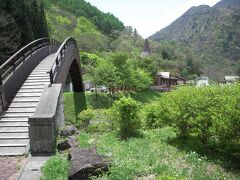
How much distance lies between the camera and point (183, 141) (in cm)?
1268

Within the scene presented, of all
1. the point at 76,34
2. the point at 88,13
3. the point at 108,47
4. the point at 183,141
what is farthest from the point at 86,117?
the point at 88,13

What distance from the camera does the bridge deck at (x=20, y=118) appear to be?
1161cm

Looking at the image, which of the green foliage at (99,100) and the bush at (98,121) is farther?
the green foliage at (99,100)

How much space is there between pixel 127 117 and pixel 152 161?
4.06 meters

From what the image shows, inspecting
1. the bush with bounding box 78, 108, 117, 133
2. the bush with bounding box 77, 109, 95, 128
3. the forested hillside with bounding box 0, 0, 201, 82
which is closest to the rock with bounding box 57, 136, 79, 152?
the bush with bounding box 78, 108, 117, 133

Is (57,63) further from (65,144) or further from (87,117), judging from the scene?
(65,144)

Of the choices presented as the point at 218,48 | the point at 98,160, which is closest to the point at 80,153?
the point at 98,160

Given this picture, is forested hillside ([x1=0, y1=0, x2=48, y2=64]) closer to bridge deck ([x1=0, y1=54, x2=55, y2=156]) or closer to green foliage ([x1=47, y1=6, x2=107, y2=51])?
bridge deck ([x1=0, y1=54, x2=55, y2=156])

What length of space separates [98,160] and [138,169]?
3.21 feet

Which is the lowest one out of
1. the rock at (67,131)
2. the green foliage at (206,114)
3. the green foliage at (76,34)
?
the rock at (67,131)

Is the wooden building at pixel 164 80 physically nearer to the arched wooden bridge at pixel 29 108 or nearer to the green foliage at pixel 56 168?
the arched wooden bridge at pixel 29 108

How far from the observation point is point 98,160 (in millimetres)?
8602

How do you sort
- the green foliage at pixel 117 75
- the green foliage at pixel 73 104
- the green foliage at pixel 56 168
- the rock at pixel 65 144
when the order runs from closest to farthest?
the green foliage at pixel 56 168 → the rock at pixel 65 144 → the green foliage at pixel 73 104 → the green foliage at pixel 117 75

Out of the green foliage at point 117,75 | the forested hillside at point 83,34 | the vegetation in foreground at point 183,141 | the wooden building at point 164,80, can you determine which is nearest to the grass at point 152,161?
the vegetation in foreground at point 183,141
